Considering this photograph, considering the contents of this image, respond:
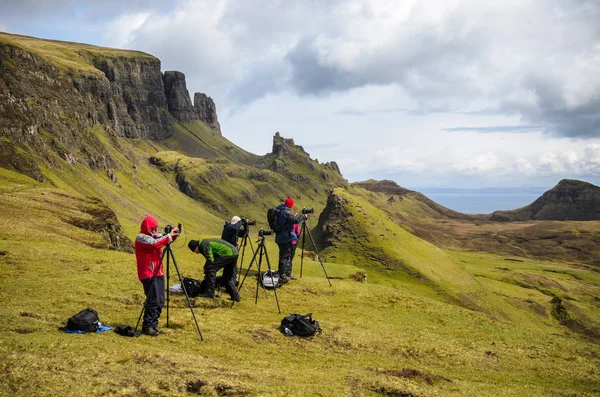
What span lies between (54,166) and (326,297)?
9297 cm

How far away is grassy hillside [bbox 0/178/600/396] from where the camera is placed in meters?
12.0

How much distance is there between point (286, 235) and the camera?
1097 inches

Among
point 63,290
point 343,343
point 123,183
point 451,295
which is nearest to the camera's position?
point 343,343

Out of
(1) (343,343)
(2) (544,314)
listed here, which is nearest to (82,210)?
(1) (343,343)

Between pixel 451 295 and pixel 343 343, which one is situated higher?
pixel 343 343

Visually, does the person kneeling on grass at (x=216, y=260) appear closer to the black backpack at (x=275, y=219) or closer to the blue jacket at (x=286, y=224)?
the black backpack at (x=275, y=219)

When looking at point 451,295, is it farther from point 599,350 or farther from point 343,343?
point 343,343

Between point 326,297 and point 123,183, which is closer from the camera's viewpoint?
point 326,297

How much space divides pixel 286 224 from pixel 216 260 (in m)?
7.09

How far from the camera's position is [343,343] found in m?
19.2

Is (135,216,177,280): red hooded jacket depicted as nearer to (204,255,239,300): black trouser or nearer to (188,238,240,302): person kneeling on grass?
(188,238,240,302): person kneeling on grass

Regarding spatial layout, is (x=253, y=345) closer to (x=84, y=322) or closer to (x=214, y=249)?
(x=214, y=249)

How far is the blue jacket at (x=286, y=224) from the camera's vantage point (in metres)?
27.2

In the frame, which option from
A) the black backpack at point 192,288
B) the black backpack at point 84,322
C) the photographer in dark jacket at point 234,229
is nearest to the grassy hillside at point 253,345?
the black backpack at point 84,322
